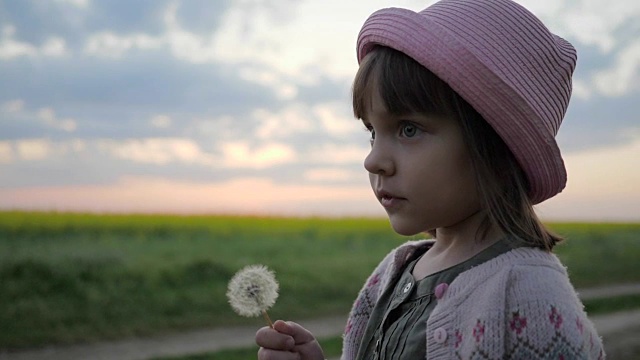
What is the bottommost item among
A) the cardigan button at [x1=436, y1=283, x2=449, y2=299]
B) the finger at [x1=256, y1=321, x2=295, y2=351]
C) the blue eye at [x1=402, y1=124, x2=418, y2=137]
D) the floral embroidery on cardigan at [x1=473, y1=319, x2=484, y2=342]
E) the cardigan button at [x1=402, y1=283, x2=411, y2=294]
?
the floral embroidery on cardigan at [x1=473, y1=319, x2=484, y2=342]

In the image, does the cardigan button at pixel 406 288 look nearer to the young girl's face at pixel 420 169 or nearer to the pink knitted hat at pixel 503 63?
the young girl's face at pixel 420 169

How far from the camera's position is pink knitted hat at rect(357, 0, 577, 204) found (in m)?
1.65

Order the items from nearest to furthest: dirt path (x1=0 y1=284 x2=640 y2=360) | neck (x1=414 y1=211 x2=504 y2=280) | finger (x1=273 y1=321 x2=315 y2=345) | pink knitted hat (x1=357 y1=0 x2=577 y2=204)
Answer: pink knitted hat (x1=357 y1=0 x2=577 y2=204) < neck (x1=414 y1=211 x2=504 y2=280) < finger (x1=273 y1=321 x2=315 y2=345) < dirt path (x1=0 y1=284 x2=640 y2=360)

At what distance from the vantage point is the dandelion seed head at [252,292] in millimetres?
2008

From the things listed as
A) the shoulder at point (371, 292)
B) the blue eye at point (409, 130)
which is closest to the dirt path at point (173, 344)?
the shoulder at point (371, 292)

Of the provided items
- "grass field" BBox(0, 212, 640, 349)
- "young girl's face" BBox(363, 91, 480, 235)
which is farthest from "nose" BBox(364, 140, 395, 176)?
"grass field" BBox(0, 212, 640, 349)

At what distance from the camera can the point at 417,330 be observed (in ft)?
5.74

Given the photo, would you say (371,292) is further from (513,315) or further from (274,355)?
(513,315)

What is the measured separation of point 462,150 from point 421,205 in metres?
0.15

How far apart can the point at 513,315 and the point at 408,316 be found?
0.99ft

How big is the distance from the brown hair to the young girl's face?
0.02 metres

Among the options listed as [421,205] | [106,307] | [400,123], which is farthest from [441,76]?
[106,307]

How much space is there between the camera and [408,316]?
181 cm

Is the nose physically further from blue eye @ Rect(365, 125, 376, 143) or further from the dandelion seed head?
the dandelion seed head
